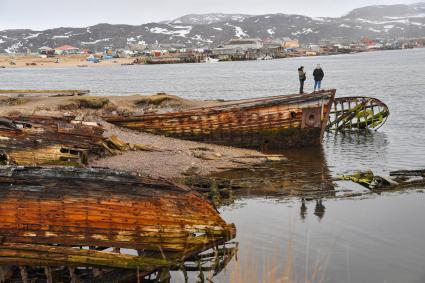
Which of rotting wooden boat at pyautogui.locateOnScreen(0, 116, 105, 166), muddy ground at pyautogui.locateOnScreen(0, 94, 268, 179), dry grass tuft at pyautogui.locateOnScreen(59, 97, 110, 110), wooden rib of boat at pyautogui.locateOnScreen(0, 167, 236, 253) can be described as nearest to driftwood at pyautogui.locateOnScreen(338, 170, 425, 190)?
muddy ground at pyautogui.locateOnScreen(0, 94, 268, 179)

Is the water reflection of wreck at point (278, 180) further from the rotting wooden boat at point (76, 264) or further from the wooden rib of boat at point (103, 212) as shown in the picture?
the rotting wooden boat at point (76, 264)

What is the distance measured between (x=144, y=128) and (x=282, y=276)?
17272 mm

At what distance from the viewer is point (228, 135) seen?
997 inches

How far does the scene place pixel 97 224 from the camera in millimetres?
8469

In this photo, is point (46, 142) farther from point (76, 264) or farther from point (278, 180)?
point (76, 264)

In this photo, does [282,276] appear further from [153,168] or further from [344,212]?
[153,168]

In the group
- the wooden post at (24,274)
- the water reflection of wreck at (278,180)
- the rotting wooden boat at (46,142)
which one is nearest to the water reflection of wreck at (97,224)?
the wooden post at (24,274)

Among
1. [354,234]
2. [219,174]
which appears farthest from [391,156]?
[354,234]

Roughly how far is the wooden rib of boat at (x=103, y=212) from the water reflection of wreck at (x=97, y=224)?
0.06 feet

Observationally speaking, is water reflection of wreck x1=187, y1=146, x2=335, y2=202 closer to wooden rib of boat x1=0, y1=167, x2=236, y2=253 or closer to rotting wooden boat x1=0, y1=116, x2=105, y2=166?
rotting wooden boat x1=0, y1=116, x2=105, y2=166

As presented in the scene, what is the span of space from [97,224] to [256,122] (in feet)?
57.5

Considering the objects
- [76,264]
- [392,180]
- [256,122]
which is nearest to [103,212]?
[76,264]

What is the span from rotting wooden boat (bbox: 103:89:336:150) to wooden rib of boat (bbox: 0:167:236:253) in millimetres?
16570

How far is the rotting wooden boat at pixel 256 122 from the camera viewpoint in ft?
82.1
